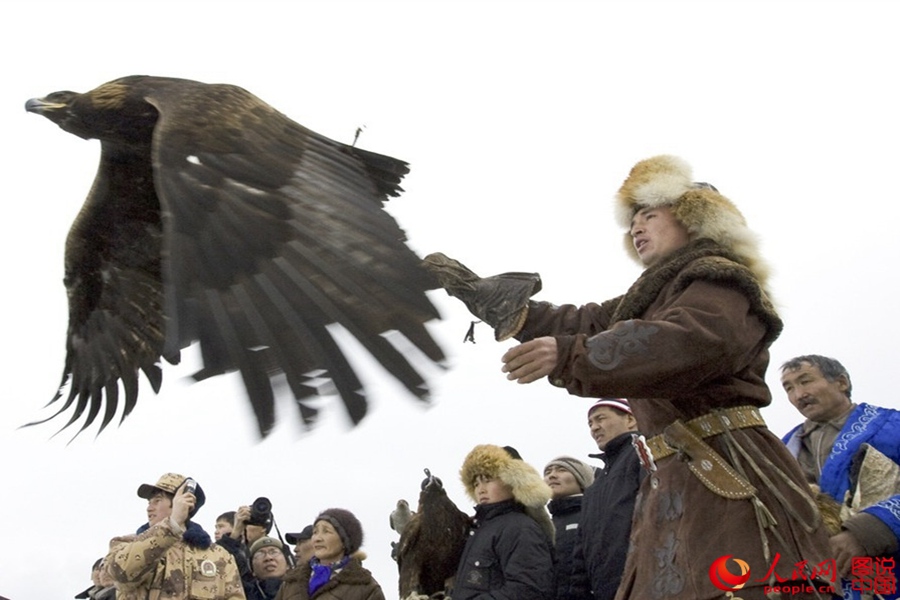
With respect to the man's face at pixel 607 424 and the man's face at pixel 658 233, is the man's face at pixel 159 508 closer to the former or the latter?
the man's face at pixel 607 424

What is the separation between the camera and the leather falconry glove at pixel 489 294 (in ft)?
9.40

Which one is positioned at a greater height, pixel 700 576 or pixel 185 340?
pixel 185 340

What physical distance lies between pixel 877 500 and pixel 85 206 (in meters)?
3.72

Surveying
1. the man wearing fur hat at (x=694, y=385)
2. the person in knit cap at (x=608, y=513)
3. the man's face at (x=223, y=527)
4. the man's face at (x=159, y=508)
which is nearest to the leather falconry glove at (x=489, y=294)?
the man wearing fur hat at (x=694, y=385)

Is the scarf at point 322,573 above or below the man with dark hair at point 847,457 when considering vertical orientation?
below

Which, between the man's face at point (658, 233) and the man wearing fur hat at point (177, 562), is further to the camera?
the man wearing fur hat at point (177, 562)

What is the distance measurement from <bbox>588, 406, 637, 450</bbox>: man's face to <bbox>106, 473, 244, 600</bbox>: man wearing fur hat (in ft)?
6.82

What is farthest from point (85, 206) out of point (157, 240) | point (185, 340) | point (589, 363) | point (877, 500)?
point (877, 500)

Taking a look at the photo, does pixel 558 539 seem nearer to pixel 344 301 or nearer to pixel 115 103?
pixel 344 301

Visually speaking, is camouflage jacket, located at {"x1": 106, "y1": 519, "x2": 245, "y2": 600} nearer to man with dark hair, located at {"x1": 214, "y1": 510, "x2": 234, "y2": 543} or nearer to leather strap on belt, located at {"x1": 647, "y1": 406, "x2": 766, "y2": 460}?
man with dark hair, located at {"x1": 214, "y1": 510, "x2": 234, "y2": 543}

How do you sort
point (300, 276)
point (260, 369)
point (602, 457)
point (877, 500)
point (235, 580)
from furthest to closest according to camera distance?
point (235, 580), point (602, 457), point (877, 500), point (300, 276), point (260, 369)

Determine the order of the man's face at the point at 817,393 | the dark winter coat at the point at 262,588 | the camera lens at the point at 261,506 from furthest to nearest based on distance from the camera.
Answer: the camera lens at the point at 261,506, the dark winter coat at the point at 262,588, the man's face at the point at 817,393

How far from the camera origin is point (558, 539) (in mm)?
4699

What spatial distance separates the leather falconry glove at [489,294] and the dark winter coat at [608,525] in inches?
57.3
